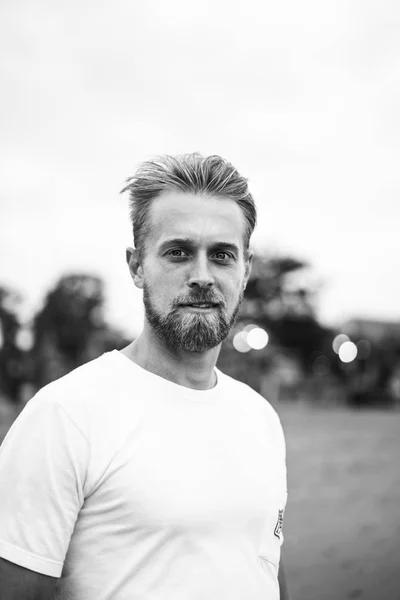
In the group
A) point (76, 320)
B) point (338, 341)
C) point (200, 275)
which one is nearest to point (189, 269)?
point (200, 275)

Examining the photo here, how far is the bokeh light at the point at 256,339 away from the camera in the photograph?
2815 inches

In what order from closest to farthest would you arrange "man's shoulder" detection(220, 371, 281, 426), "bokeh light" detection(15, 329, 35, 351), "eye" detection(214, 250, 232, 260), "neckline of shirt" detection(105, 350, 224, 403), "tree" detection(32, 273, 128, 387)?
1. "neckline of shirt" detection(105, 350, 224, 403)
2. "eye" detection(214, 250, 232, 260)
3. "man's shoulder" detection(220, 371, 281, 426)
4. "bokeh light" detection(15, 329, 35, 351)
5. "tree" detection(32, 273, 128, 387)

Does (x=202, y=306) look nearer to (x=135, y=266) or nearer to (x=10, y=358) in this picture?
(x=135, y=266)

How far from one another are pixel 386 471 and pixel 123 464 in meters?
14.3

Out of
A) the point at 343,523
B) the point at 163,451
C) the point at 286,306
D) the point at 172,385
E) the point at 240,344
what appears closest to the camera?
the point at 163,451

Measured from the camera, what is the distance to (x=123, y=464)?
6.81 feet

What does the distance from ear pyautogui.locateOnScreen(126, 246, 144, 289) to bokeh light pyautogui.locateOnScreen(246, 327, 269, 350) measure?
6718 centimetres

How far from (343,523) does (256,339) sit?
66.4 m

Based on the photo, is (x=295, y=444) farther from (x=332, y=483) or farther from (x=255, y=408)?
(x=255, y=408)

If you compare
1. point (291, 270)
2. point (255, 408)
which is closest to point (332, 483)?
point (255, 408)

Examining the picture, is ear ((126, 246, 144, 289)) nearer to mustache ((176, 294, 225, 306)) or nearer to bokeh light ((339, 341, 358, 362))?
mustache ((176, 294, 225, 306))

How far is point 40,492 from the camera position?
1.93 m

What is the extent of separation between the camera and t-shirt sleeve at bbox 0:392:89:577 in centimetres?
194

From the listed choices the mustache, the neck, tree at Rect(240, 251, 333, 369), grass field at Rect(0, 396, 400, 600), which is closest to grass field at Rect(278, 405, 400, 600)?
grass field at Rect(0, 396, 400, 600)
